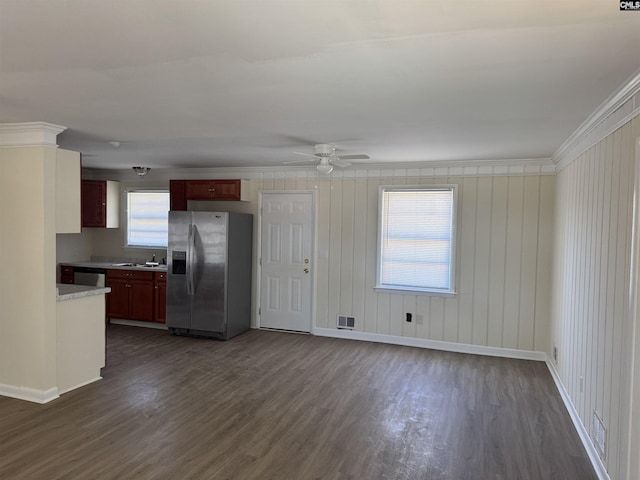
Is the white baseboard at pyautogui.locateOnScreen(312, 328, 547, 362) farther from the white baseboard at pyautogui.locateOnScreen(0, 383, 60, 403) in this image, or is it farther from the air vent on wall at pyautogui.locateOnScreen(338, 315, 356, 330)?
the white baseboard at pyautogui.locateOnScreen(0, 383, 60, 403)

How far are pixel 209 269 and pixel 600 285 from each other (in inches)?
171

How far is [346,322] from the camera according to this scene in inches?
233

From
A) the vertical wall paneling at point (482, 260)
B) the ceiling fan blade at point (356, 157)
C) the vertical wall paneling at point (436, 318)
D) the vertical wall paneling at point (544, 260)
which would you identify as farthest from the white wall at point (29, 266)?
the vertical wall paneling at point (544, 260)

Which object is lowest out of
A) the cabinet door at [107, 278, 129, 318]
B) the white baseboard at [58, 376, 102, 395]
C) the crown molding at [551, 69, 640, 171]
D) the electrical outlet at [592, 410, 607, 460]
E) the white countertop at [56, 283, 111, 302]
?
the white baseboard at [58, 376, 102, 395]

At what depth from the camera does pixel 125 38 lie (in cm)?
179

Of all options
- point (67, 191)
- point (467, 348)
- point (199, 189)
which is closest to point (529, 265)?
point (467, 348)

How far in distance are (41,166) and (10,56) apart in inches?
71.5

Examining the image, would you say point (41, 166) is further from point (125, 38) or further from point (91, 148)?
point (125, 38)

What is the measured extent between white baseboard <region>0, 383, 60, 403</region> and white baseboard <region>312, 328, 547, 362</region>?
127 inches

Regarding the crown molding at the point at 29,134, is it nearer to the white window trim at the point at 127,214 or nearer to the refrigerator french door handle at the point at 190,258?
the refrigerator french door handle at the point at 190,258

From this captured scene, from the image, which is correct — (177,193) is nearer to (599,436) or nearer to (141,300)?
(141,300)

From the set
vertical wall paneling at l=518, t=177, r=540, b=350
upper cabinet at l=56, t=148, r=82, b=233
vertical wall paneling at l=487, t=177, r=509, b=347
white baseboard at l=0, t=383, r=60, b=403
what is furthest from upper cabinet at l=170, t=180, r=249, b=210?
vertical wall paneling at l=518, t=177, r=540, b=350

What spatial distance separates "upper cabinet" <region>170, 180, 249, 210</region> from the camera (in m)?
6.13

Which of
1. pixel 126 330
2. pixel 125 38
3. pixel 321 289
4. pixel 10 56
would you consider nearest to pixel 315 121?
pixel 125 38
